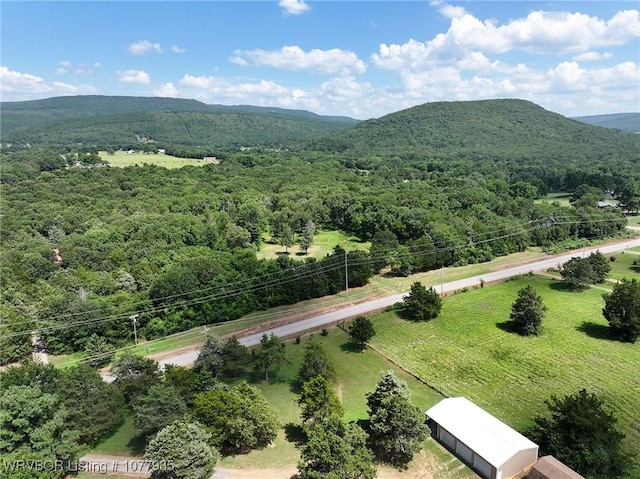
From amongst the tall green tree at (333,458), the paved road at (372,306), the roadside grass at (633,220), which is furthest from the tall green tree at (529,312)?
the roadside grass at (633,220)

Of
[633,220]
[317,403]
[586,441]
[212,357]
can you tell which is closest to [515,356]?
[586,441]

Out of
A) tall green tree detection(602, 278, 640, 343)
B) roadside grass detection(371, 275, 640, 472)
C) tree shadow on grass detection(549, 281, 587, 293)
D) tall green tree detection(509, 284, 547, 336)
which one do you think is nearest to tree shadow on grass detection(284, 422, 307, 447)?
roadside grass detection(371, 275, 640, 472)

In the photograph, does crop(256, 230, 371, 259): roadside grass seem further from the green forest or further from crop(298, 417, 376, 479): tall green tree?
crop(298, 417, 376, 479): tall green tree

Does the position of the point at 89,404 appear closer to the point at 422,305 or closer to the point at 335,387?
the point at 335,387

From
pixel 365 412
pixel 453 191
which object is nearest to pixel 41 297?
pixel 365 412

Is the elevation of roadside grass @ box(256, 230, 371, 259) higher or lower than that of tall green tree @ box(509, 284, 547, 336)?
lower

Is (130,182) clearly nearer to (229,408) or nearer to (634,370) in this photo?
(229,408)
